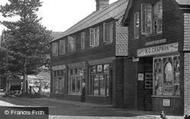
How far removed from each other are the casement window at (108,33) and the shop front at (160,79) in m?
5.89

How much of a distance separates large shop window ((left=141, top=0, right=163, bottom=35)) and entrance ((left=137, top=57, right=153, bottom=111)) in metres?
2.30

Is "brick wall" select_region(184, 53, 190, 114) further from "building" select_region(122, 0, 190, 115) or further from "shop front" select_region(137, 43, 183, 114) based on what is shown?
"shop front" select_region(137, 43, 183, 114)

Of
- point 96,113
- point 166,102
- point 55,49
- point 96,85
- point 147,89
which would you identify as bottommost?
point 96,113

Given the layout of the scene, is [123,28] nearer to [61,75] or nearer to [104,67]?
[104,67]

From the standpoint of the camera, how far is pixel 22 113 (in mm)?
13609

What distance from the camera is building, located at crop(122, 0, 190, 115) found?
81.5 feet

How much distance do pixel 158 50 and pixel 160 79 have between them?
1976 millimetres

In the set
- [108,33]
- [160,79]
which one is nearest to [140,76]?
[160,79]

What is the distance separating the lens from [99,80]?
39281 millimetres

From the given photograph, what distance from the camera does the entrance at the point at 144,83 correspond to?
30.8 m

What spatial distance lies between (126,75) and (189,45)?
989cm

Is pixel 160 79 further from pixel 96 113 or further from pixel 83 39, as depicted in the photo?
pixel 83 39

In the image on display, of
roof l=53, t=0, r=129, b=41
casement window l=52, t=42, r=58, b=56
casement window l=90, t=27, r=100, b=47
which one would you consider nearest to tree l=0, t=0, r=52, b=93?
casement window l=52, t=42, r=58, b=56

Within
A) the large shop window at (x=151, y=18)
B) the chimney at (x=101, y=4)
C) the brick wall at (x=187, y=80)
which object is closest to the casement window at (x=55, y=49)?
the chimney at (x=101, y=4)
